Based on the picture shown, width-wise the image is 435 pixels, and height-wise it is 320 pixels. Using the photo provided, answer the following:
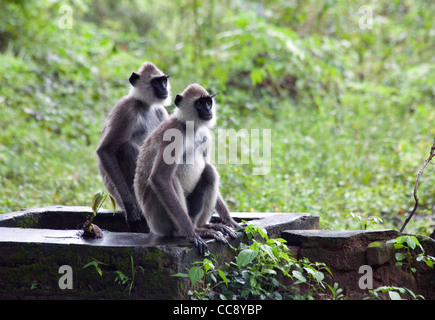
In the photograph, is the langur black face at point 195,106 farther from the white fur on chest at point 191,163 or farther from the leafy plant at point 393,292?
the leafy plant at point 393,292

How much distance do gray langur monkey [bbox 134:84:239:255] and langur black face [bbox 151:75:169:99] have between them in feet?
2.92

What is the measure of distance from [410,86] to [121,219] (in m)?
9.47

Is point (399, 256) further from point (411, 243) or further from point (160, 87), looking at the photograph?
point (160, 87)

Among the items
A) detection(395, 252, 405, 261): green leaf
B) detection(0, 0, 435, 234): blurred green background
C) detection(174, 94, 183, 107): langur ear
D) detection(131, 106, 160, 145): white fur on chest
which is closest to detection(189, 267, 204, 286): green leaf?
detection(174, 94, 183, 107): langur ear

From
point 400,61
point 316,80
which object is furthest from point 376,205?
point 400,61

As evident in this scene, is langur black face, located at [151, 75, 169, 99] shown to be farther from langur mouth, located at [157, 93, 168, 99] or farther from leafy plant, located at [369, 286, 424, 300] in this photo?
leafy plant, located at [369, 286, 424, 300]

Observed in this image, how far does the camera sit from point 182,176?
482cm

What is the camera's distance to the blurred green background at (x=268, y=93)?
8.02 m

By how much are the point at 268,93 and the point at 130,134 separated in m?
9.11

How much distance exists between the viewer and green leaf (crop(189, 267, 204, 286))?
12.8 ft

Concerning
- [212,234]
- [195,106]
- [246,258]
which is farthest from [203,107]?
[246,258]

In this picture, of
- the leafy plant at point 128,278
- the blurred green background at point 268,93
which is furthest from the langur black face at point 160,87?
the leafy plant at point 128,278

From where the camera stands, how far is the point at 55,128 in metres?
11.7

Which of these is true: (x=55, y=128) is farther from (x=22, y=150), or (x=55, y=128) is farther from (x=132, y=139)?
(x=132, y=139)
